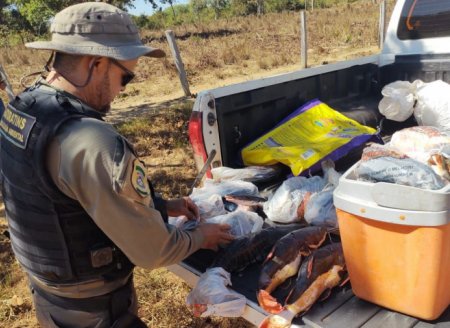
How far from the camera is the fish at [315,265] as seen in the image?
5.51 feet

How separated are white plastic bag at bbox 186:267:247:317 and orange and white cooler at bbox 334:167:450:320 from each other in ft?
1.54

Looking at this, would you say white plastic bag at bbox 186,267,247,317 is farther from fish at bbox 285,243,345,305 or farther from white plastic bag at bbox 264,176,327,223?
white plastic bag at bbox 264,176,327,223

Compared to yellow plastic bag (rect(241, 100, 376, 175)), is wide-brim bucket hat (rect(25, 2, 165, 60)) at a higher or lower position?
higher

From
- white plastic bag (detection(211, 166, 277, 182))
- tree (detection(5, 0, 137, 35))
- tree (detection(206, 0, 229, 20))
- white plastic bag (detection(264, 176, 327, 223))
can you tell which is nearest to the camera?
white plastic bag (detection(264, 176, 327, 223))

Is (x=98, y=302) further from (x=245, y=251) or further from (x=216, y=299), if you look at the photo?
(x=245, y=251)

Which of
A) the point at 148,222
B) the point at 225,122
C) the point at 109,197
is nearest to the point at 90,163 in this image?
the point at 109,197

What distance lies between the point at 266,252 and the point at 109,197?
0.86 meters

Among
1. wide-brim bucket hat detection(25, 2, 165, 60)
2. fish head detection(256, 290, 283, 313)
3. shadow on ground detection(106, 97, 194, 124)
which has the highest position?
wide-brim bucket hat detection(25, 2, 165, 60)

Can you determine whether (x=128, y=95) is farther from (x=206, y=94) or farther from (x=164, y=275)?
(x=206, y=94)

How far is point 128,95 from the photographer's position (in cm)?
1152

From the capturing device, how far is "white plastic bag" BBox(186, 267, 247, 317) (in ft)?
5.58

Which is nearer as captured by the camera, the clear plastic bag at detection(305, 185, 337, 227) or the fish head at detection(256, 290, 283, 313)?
the fish head at detection(256, 290, 283, 313)

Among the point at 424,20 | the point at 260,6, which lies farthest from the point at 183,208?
the point at 260,6

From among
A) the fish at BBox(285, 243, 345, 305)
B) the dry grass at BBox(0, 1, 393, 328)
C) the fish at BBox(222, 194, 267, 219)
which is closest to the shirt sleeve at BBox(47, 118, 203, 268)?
the fish at BBox(285, 243, 345, 305)
